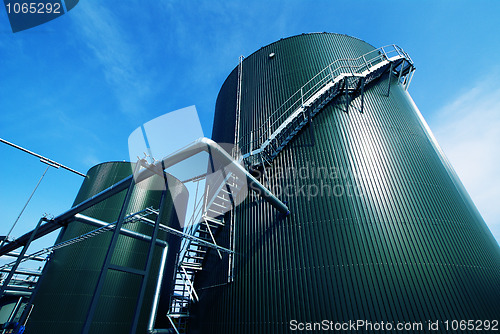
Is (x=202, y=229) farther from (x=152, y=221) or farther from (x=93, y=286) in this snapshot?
(x=93, y=286)

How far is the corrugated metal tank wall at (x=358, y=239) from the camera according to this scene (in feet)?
26.9

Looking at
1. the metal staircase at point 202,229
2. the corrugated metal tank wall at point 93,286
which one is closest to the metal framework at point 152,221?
the metal staircase at point 202,229

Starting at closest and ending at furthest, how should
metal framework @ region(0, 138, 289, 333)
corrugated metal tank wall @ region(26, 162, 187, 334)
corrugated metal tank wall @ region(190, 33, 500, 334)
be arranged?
1. metal framework @ region(0, 138, 289, 333)
2. corrugated metal tank wall @ region(190, 33, 500, 334)
3. corrugated metal tank wall @ region(26, 162, 187, 334)

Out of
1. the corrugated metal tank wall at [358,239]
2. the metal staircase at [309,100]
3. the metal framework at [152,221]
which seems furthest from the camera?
the metal staircase at [309,100]

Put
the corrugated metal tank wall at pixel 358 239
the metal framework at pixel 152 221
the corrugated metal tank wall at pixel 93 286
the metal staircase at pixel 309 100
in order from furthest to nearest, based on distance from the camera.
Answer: the corrugated metal tank wall at pixel 93 286, the metal staircase at pixel 309 100, the corrugated metal tank wall at pixel 358 239, the metal framework at pixel 152 221

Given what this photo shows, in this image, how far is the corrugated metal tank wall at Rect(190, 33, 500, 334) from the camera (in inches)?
323

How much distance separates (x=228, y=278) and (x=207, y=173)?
827cm

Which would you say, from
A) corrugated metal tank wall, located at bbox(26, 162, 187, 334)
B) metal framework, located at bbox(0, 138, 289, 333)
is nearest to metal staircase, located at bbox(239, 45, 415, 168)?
metal framework, located at bbox(0, 138, 289, 333)

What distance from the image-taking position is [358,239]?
914 cm

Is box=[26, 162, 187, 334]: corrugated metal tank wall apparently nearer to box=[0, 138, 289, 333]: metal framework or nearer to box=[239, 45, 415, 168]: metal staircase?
box=[0, 138, 289, 333]: metal framework

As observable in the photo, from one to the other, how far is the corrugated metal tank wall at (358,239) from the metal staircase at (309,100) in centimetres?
53

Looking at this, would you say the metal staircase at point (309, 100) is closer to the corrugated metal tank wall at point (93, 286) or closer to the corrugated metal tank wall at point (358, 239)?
the corrugated metal tank wall at point (358, 239)

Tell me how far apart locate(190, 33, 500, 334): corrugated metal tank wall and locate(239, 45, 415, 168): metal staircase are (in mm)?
534

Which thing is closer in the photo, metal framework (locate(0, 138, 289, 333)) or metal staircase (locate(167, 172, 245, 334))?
metal framework (locate(0, 138, 289, 333))
